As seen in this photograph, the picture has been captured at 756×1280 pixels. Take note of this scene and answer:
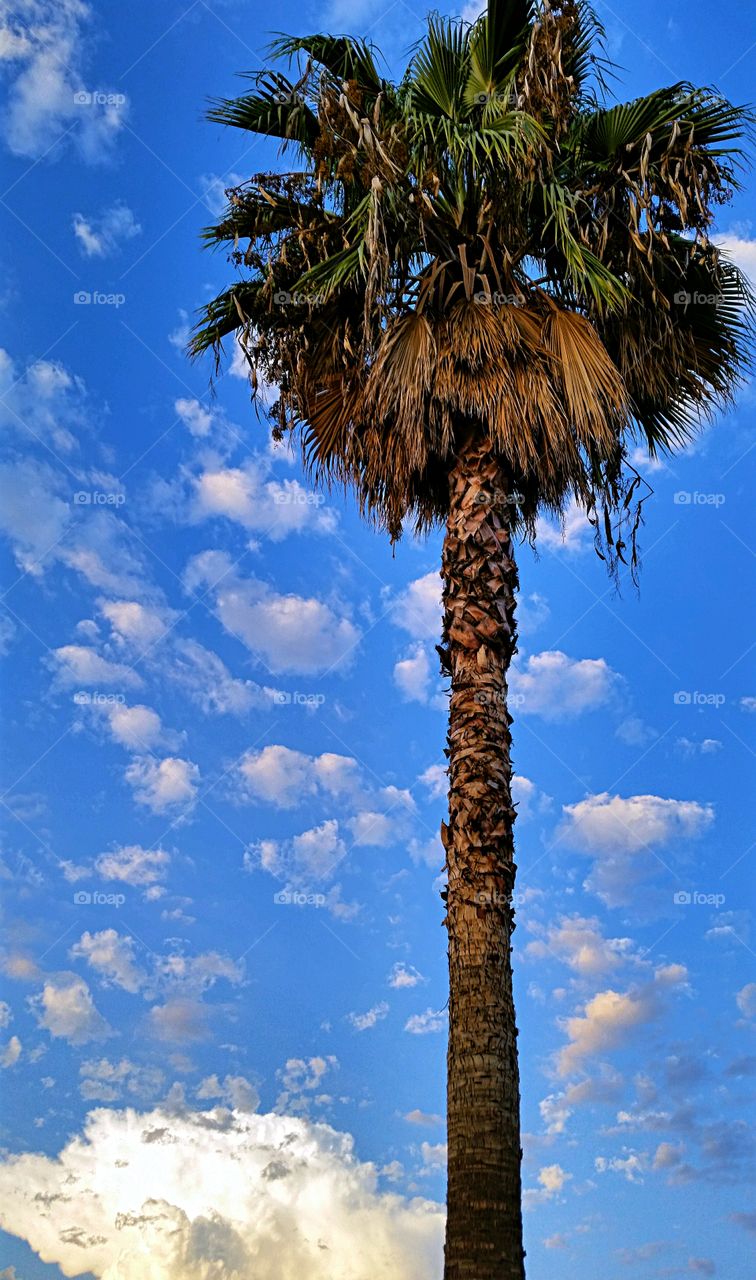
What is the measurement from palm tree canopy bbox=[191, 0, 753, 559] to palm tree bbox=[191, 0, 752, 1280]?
21 mm

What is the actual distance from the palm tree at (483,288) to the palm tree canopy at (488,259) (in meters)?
0.02

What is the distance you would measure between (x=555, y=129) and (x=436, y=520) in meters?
3.44

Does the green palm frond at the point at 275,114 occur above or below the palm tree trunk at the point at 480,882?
above

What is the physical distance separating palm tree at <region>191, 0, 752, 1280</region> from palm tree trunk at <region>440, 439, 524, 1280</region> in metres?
0.02

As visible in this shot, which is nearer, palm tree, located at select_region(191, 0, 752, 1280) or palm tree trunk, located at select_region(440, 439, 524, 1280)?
palm tree trunk, located at select_region(440, 439, 524, 1280)

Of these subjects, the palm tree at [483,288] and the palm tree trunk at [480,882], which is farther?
the palm tree at [483,288]

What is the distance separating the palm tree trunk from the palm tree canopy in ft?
2.28

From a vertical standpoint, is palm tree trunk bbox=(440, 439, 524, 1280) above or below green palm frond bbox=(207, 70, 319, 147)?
below

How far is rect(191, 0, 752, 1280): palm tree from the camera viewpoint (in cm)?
1007

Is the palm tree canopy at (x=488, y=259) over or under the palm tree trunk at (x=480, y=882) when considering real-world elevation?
over

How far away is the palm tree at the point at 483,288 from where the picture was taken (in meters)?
10.1

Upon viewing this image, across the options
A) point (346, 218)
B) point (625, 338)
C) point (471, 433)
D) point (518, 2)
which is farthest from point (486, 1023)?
point (518, 2)

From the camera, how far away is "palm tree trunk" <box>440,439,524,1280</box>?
8.05 metres

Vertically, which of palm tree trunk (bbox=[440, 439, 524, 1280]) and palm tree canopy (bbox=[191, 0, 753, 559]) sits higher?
palm tree canopy (bbox=[191, 0, 753, 559])
